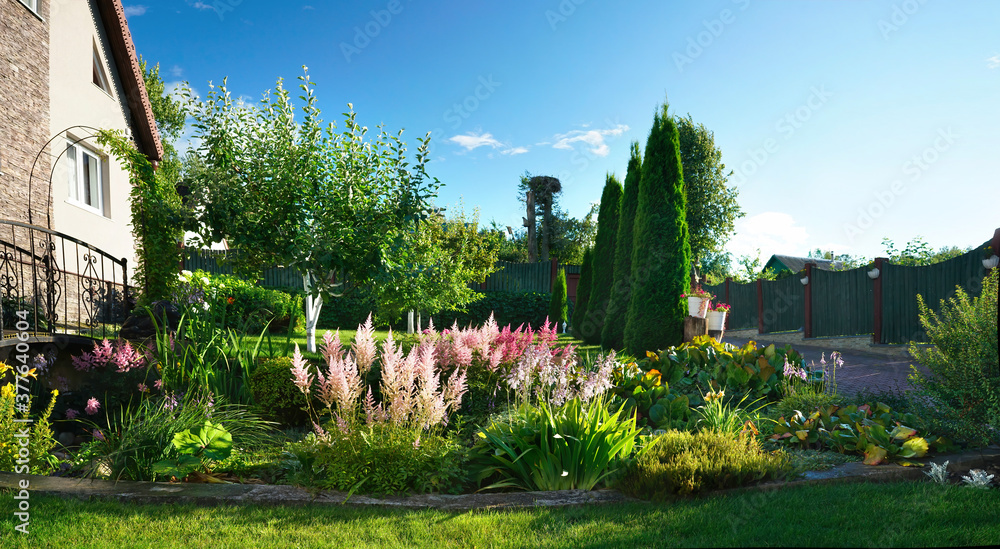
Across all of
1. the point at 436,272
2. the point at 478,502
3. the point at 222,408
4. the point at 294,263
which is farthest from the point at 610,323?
the point at 478,502

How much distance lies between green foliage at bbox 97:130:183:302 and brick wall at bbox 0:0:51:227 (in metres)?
2.27

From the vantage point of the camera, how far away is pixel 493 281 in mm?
20172

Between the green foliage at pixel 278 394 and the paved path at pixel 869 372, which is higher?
the green foliage at pixel 278 394

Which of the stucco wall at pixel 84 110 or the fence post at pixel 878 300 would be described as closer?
the stucco wall at pixel 84 110

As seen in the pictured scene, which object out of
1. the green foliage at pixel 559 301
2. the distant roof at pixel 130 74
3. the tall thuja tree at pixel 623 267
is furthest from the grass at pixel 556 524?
the green foliage at pixel 559 301

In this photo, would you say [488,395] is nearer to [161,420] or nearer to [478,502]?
[478,502]

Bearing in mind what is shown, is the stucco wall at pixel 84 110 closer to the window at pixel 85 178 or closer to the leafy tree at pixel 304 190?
the window at pixel 85 178

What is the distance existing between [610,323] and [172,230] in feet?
26.1

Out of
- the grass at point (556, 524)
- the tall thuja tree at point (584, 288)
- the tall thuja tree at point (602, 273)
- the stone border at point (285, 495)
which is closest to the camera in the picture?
the grass at point (556, 524)

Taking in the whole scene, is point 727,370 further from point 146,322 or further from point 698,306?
point 146,322

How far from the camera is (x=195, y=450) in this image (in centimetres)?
363

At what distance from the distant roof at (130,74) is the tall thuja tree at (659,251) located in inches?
406

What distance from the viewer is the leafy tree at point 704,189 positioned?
24641 millimetres

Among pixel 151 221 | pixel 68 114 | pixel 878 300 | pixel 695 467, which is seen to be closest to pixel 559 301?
pixel 878 300
